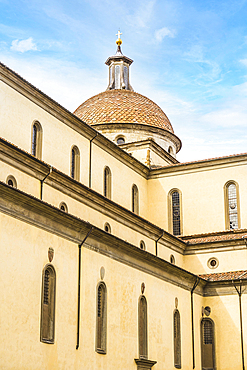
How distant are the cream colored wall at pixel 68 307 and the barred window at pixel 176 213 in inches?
355

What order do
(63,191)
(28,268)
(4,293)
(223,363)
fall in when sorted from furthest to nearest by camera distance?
(223,363)
(63,191)
(28,268)
(4,293)

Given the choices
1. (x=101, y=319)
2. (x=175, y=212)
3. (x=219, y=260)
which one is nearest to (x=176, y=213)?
(x=175, y=212)

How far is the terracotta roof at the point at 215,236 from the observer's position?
117 feet

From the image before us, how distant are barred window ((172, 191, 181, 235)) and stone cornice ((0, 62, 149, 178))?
2.88m

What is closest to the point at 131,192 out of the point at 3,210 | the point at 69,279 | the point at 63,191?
the point at 63,191

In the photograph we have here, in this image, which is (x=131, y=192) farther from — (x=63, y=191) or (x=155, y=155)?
(x=63, y=191)

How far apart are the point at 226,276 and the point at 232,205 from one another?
14.8ft

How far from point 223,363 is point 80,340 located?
13183 mm

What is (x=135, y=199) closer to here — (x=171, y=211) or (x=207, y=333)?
(x=171, y=211)

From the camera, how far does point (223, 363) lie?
32.8 metres

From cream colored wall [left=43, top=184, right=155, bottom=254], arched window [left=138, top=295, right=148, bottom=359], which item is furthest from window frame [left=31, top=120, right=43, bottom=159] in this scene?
arched window [left=138, top=295, right=148, bottom=359]

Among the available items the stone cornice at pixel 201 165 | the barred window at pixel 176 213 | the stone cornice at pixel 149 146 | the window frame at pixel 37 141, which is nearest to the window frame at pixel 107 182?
the stone cornice at pixel 201 165

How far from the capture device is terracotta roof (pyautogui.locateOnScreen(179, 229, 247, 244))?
35.7 m

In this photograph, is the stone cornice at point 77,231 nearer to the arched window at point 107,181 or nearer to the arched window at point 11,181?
the arched window at point 11,181
